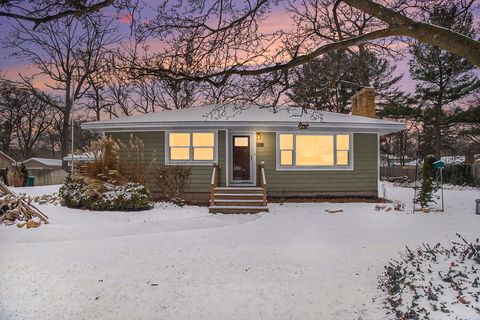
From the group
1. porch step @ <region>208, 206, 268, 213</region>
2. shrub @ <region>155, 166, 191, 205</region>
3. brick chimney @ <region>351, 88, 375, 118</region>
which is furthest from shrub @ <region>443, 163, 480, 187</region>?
shrub @ <region>155, 166, 191, 205</region>

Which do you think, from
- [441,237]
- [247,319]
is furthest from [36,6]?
[441,237]

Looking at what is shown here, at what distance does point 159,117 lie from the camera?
14602mm

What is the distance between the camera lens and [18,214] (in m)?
9.41

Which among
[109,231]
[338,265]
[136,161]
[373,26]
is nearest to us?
[338,265]

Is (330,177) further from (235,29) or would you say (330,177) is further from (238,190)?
(235,29)

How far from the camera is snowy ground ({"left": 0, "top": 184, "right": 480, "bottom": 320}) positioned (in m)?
4.81

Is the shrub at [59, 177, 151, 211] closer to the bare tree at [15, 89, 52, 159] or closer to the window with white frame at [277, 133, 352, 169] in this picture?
the window with white frame at [277, 133, 352, 169]

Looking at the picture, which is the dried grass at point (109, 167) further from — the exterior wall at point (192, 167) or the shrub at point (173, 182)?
the exterior wall at point (192, 167)

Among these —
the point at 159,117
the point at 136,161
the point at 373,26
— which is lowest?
the point at 136,161

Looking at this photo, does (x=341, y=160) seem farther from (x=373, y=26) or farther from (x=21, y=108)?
(x=21, y=108)

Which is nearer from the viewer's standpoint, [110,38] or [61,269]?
[61,269]

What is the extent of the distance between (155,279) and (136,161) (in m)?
7.42

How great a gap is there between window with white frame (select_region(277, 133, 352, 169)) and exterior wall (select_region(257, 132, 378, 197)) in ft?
0.76

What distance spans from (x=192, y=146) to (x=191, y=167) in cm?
79
